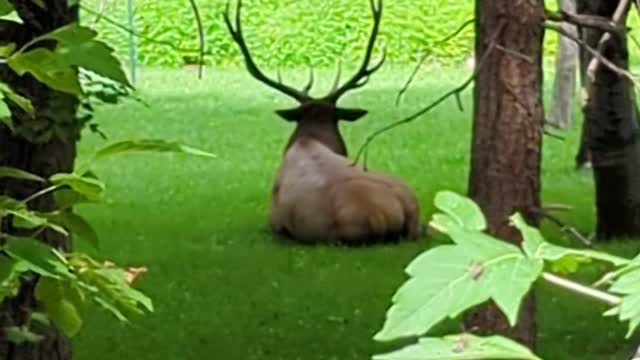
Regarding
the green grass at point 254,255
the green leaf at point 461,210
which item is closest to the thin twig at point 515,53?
the green grass at point 254,255

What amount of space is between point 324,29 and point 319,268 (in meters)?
23.8

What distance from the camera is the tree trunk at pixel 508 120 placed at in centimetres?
485

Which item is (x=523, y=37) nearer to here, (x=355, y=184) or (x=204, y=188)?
(x=355, y=184)

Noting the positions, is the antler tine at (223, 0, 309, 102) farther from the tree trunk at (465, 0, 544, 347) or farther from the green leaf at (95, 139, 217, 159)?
the green leaf at (95, 139, 217, 159)

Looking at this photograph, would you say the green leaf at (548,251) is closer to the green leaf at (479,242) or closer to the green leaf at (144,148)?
the green leaf at (479,242)

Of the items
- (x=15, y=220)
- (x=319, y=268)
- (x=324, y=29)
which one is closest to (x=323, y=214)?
(x=319, y=268)

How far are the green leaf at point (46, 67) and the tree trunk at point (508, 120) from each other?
2.98 m

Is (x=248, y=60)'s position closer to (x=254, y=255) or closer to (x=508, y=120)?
(x=254, y=255)

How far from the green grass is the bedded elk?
0.25 meters

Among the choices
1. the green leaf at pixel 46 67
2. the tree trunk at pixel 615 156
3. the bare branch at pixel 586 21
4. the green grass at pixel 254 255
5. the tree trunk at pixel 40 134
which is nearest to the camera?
the green leaf at pixel 46 67

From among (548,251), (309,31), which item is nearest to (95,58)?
(548,251)

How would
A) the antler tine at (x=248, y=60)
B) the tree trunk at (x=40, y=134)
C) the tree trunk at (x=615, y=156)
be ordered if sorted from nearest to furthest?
the tree trunk at (x=40, y=134)
the antler tine at (x=248, y=60)
the tree trunk at (x=615, y=156)

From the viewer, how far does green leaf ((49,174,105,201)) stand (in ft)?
6.07

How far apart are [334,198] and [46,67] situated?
10992mm
